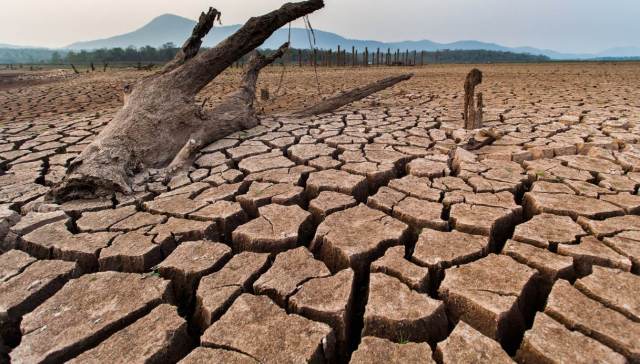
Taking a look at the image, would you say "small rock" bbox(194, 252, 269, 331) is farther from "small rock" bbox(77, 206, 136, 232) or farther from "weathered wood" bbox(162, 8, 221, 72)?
"weathered wood" bbox(162, 8, 221, 72)

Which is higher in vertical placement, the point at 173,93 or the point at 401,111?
the point at 173,93

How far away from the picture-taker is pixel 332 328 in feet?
4.17

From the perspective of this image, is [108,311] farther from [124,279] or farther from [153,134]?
[153,134]

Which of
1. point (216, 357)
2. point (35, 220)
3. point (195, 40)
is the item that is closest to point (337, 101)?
point (195, 40)

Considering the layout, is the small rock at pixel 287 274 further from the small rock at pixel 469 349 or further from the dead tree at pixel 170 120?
the dead tree at pixel 170 120

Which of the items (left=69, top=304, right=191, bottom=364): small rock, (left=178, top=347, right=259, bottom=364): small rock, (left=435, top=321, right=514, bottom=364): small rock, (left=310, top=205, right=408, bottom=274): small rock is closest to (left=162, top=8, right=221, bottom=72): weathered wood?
(left=310, top=205, right=408, bottom=274): small rock

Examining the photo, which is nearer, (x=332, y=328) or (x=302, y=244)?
(x=332, y=328)

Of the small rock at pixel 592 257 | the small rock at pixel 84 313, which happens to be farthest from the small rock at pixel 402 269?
the small rock at pixel 84 313

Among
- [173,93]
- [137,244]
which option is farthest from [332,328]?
[173,93]

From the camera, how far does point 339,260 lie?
1688 mm

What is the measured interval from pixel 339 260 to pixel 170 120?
2477 mm

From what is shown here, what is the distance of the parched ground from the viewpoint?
120cm

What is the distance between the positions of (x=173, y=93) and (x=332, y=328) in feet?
10.3

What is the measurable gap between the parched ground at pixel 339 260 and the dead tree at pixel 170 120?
0.18m
